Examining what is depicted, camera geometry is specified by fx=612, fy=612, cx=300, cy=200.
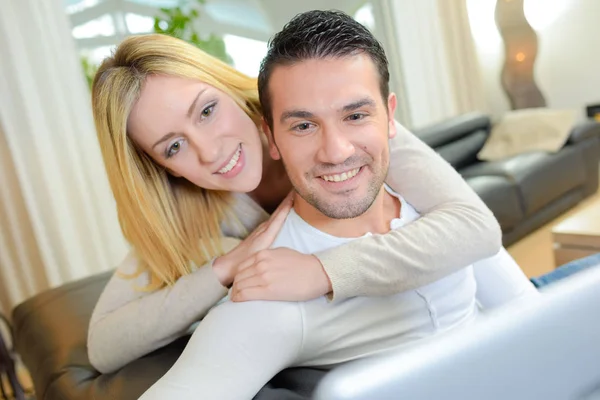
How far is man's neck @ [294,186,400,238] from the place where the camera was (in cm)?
104

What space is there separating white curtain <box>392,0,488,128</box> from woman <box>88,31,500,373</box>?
11.6 ft

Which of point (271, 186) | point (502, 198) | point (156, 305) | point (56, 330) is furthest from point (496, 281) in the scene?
point (502, 198)

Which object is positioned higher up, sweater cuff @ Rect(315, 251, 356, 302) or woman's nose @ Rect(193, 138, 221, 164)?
woman's nose @ Rect(193, 138, 221, 164)

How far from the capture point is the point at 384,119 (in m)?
0.98

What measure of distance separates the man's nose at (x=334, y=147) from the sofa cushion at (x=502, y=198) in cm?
211

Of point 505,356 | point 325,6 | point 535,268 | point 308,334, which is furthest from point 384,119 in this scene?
point 325,6

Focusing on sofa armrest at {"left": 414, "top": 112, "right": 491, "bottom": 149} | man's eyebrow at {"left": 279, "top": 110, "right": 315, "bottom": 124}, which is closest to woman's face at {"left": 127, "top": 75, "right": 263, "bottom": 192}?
man's eyebrow at {"left": 279, "top": 110, "right": 315, "bottom": 124}

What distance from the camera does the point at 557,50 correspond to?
4941mm

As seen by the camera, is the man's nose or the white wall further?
the white wall

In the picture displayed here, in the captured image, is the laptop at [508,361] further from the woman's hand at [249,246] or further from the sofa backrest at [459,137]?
the sofa backrest at [459,137]

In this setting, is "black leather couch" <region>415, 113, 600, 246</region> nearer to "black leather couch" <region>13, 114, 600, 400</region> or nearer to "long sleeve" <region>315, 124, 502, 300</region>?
"black leather couch" <region>13, 114, 600, 400</region>

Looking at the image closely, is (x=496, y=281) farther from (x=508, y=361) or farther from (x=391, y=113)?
(x=508, y=361)

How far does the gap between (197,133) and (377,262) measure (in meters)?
0.42

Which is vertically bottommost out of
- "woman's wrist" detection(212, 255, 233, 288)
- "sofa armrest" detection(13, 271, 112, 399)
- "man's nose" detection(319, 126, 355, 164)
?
"sofa armrest" detection(13, 271, 112, 399)
